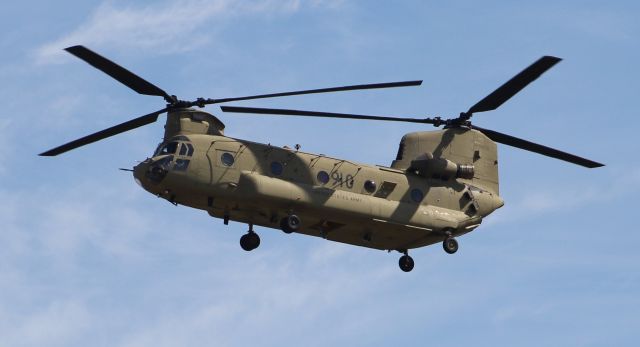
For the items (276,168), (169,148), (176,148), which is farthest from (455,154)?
(169,148)

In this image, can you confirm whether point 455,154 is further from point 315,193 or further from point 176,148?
point 176,148

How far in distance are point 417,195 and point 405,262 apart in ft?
8.26

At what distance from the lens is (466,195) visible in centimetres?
4253

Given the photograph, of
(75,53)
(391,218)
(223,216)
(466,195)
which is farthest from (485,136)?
(75,53)

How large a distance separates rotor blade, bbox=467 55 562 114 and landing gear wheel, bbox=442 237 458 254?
16.1 ft

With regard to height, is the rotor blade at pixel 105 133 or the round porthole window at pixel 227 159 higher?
the rotor blade at pixel 105 133

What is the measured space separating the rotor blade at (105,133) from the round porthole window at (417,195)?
868 centimetres

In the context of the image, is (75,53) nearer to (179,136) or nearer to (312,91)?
(179,136)

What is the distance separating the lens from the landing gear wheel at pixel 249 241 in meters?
40.9

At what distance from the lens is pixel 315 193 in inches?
1560

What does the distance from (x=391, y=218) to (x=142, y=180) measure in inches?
320

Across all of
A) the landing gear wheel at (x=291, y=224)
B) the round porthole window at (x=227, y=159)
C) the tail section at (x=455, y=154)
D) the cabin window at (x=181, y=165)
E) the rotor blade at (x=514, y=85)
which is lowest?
the landing gear wheel at (x=291, y=224)

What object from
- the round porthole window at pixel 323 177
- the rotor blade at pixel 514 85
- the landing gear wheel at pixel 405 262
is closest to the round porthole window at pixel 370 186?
the round porthole window at pixel 323 177

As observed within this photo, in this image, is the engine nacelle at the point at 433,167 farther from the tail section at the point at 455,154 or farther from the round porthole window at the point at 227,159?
the round porthole window at the point at 227,159
